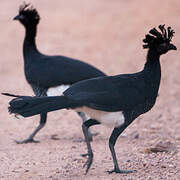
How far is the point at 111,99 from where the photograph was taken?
18.4 ft

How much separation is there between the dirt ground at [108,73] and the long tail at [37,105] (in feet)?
2.60

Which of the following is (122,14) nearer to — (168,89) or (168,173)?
(168,89)

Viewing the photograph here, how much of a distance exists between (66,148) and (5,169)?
128 cm

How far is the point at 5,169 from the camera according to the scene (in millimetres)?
6148

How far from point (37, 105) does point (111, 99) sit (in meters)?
0.77

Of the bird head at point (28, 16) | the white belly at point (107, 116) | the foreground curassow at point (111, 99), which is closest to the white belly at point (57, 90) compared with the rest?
the bird head at point (28, 16)

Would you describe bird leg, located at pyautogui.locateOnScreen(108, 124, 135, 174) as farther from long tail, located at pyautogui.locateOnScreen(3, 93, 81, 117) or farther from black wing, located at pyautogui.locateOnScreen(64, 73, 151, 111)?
long tail, located at pyautogui.locateOnScreen(3, 93, 81, 117)

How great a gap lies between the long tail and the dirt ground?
791 mm

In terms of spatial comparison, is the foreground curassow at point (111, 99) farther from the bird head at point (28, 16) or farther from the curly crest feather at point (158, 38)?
the bird head at point (28, 16)

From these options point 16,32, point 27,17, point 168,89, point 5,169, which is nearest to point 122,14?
point 16,32

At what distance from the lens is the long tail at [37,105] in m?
5.39

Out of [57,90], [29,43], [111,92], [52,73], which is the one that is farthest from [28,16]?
[111,92]

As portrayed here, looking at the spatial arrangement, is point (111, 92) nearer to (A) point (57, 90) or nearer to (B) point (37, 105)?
(B) point (37, 105)

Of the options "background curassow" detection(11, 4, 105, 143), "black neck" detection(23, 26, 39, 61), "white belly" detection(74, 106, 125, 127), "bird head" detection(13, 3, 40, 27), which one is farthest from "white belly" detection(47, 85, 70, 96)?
"white belly" detection(74, 106, 125, 127)
